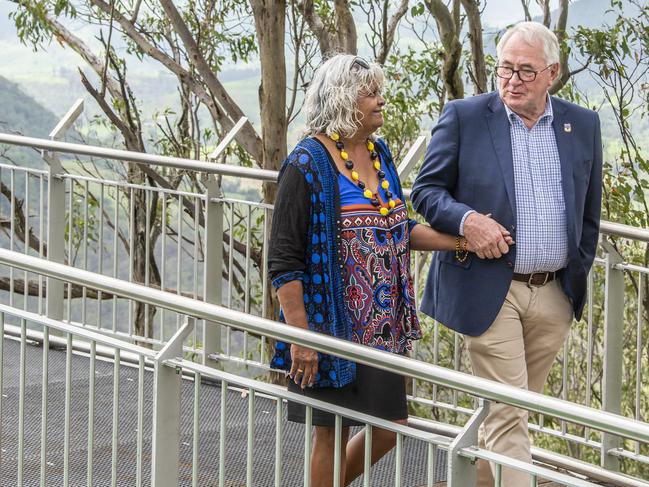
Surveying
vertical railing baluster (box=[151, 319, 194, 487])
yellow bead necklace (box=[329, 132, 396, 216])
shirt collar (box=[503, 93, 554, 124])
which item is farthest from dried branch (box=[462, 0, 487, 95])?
vertical railing baluster (box=[151, 319, 194, 487])

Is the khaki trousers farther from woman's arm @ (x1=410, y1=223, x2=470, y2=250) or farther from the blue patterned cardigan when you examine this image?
the blue patterned cardigan

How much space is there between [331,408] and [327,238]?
2.21 feet

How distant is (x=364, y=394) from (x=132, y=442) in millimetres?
2146

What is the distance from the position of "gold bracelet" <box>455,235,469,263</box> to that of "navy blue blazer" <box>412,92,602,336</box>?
17mm

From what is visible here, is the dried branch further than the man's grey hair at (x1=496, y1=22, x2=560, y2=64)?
Yes

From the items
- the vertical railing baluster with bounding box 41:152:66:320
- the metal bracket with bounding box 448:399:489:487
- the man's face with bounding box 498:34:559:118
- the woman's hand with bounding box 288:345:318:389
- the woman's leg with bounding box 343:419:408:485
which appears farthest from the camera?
the vertical railing baluster with bounding box 41:152:66:320

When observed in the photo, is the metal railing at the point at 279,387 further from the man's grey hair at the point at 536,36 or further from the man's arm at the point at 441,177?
the man's grey hair at the point at 536,36

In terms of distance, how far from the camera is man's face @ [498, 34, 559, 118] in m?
4.06

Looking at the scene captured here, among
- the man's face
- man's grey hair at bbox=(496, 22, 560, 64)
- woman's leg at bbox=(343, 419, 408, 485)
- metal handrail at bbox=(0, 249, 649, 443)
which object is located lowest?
woman's leg at bbox=(343, 419, 408, 485)

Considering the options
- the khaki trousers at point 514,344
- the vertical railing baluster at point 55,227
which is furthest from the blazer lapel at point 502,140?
the vertical railing baluster at point 55,227

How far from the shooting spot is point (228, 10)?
15.2 m

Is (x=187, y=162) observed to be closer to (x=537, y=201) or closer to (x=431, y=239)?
(x=431, y=239)

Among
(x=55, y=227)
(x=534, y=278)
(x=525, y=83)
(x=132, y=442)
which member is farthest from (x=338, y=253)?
(x=55, y=227)

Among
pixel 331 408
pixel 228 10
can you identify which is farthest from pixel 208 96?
pixel 331 408
